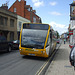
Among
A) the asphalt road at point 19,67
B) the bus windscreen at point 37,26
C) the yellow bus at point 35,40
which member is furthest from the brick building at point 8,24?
the asphalt road at point 19,67

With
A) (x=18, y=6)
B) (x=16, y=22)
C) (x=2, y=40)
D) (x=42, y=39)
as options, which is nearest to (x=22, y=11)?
(x=18, y=6)

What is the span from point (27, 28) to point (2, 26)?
17.1 metres

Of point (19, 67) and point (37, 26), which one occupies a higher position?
point (37, 26)

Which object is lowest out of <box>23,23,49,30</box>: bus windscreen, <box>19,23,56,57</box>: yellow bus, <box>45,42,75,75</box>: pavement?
<box>45,42,75,75</box>: pavement

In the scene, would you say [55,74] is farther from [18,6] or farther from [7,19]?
[18,6]

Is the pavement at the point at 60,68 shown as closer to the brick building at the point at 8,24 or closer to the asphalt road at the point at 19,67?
the asphalt road at the point at 19,67

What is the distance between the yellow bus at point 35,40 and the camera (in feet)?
30.3

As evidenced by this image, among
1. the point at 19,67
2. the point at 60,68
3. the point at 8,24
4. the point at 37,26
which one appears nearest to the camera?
the point at 60,68

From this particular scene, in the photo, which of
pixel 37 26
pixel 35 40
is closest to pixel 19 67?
pixel 35 40

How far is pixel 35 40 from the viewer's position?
9523mm

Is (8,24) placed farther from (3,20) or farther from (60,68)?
(60,68)

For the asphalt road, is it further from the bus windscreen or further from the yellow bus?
the bus windscreen

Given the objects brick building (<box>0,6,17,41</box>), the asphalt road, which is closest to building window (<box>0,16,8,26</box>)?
brick building (<box>0,6,17,41</box>)

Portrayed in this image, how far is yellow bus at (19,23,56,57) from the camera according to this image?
925 centimetres
